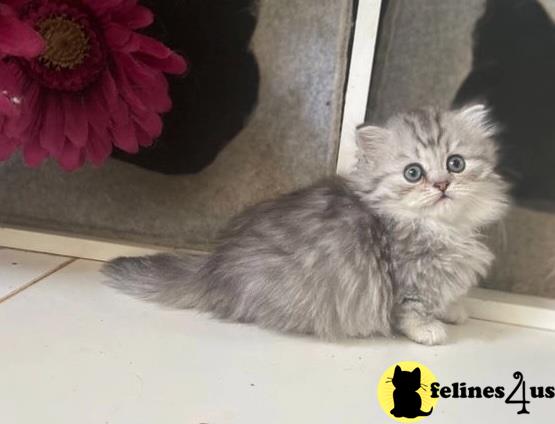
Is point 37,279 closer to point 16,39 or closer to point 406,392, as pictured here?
point 16,39

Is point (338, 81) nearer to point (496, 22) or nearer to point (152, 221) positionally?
point (496, 22)

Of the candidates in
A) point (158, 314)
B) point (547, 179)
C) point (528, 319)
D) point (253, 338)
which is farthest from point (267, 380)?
point (547, 179)

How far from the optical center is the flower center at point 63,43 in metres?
0.95

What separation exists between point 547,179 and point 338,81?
1.19 feet

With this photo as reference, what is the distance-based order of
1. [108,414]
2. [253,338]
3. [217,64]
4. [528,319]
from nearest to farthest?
[108,414], [253,338], [528,319], [217,64]

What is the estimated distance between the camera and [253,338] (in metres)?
0.89

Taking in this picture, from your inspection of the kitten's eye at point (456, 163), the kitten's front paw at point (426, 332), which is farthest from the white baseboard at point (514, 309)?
the kitten's eye at point (456, 163)

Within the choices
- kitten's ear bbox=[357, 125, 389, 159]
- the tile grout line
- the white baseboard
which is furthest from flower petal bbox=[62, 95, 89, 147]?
the white baseboard

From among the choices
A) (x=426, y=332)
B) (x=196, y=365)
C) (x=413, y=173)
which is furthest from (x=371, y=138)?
(x=196, y=365)

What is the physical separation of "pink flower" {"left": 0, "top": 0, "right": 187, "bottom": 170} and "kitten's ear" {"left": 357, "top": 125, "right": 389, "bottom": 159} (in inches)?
11.8

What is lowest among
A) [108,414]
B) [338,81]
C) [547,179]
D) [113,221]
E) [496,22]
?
[108,414]

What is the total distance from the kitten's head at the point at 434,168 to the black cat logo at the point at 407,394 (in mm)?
211

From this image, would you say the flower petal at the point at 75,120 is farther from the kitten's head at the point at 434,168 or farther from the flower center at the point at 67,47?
the kitten's head at the point at 434,168

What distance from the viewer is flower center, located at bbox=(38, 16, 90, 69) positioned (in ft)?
3.13
